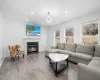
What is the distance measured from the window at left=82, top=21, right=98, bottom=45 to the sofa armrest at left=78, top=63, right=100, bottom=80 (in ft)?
9.31

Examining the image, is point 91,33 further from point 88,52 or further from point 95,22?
point 88,52

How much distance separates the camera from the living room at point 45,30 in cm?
254

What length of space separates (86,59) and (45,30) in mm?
4762

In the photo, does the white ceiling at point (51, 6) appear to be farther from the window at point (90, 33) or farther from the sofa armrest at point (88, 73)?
the sofa armrest at point (88, 73)

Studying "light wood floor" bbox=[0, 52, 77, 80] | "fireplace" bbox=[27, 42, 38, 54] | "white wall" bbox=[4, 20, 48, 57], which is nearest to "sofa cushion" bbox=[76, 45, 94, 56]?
"light wood floor" bbox=[0, 52, 77, 80]

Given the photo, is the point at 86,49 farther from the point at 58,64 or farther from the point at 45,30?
the point at 45,30

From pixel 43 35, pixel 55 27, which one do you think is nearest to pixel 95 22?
pixel 55 27

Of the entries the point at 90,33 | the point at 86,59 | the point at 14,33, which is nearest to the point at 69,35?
the point at 90,33

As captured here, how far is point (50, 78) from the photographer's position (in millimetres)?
1978

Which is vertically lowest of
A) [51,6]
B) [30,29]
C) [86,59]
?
[86,59]

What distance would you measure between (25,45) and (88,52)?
4.42m

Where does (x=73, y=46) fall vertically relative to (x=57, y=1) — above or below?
below

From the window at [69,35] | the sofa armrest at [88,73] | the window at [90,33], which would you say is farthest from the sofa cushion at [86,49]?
the sofa armrest at [88,73]

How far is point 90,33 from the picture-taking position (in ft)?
12.1
